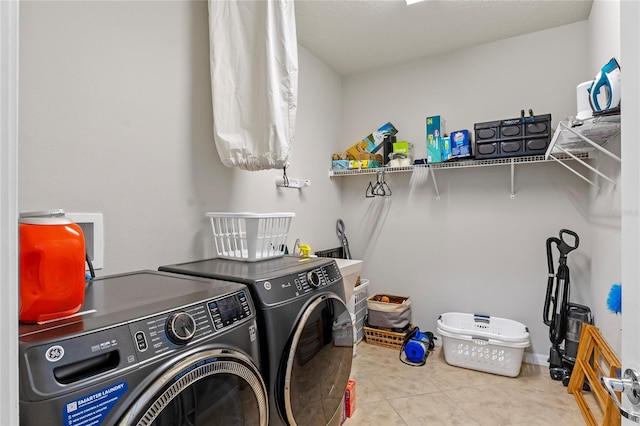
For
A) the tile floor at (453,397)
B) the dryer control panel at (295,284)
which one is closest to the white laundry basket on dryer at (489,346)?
the tile floor at (453,397)

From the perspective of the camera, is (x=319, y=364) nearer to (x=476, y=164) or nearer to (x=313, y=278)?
(x=313, y=278)

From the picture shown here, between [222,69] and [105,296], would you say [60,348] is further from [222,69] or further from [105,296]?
[222,69]

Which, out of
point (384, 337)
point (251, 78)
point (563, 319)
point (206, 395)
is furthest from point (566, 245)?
point (206, 395)

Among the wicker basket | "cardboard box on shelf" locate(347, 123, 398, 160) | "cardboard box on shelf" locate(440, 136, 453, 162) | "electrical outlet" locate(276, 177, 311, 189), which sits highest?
"cardboard box on shelf" locate(347, 123, 398, 160)

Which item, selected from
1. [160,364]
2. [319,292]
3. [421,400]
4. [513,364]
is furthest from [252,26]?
[513,364]

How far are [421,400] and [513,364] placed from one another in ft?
2.56

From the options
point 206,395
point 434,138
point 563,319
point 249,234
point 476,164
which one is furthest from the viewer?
point 434,138

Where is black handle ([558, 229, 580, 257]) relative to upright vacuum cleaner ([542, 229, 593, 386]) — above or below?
above

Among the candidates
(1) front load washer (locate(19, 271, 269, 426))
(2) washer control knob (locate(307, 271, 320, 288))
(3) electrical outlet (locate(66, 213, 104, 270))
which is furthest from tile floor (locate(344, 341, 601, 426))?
(3) electrical outlet (locate(66, 213, 104, 270))

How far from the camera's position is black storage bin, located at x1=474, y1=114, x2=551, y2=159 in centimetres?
237

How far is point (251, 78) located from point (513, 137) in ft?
6.37

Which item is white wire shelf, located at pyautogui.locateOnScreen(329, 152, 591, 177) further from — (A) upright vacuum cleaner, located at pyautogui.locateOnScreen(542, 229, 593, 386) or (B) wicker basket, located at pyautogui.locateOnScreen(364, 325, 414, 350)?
(B) wicker basket, located at pyautogui.locateOnScreen(364, 325, 414, 350)

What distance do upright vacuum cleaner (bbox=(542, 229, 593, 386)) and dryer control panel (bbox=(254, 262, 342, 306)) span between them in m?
1.77

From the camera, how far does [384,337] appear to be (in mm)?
2828
